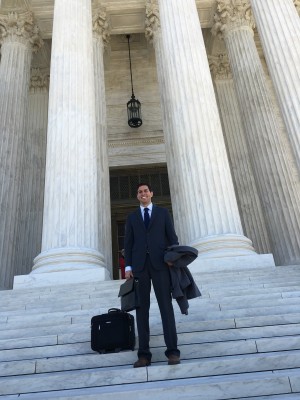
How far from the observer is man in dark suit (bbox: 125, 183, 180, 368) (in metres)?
6.18

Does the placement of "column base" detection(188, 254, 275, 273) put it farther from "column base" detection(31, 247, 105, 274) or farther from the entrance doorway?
the entrance doorway

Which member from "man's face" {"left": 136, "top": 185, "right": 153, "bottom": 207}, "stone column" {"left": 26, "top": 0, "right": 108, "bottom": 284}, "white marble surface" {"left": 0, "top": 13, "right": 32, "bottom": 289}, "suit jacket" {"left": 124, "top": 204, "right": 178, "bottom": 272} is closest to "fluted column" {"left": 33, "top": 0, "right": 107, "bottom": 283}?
"stone column" {"left": 26, "top": 0, "right": 108, "bottom": 284}

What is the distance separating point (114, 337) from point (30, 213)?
1682 cm

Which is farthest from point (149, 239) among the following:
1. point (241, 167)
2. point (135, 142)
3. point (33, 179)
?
point (135, 142)

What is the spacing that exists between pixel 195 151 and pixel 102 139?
6.57 m

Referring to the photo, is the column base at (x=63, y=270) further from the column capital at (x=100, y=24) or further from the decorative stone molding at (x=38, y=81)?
the decorative stone molding at (x=38, y=81)

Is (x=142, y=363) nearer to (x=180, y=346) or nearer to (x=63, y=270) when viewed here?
(x=180, y=346)

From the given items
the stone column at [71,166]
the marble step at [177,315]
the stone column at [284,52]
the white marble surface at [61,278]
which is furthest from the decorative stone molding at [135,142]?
the marble step at [177,315]

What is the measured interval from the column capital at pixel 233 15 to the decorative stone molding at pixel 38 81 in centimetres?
1184

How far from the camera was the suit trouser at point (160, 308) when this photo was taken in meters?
6.16

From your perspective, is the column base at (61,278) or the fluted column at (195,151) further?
the fluted column at (195,151)

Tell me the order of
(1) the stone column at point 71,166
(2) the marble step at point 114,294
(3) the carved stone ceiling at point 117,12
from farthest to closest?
(3) the carved stone ceiling at point 117,12 < (1) the stone column at point 71,166 < (2) the marble step at point 114,294

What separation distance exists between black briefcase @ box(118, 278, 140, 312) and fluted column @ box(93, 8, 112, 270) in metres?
10.6

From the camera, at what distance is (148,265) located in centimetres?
646
